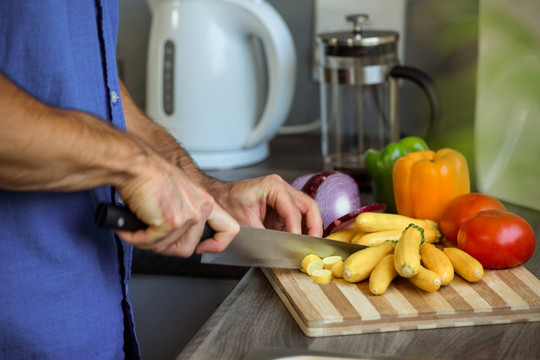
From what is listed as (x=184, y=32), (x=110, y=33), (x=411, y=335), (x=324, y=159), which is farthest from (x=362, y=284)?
(x=184, y=32)

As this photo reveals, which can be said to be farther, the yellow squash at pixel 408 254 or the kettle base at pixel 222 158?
the kettle base at pixel 222 158

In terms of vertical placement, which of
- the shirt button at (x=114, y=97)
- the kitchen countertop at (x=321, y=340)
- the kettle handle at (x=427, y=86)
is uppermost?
the shirt button at (x=114, y=97)

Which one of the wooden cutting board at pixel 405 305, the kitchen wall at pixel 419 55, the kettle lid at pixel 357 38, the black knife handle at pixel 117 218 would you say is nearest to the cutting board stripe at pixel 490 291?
the wooden cutting board at pixel 405 305

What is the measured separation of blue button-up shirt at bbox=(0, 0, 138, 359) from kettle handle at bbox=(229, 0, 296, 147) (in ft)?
2.19

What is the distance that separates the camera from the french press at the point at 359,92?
1.47 metres

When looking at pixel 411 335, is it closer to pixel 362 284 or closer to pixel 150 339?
pixel 362 284

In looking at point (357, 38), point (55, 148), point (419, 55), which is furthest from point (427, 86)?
point (55, 148)

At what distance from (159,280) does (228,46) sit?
55 cm

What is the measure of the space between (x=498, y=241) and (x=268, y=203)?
32 centimetres

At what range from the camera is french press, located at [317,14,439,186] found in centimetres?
147

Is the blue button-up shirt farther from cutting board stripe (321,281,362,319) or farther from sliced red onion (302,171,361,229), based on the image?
sliced red onion (302,171,361,229)

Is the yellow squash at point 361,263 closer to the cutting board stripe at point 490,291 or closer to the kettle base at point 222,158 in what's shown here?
the cutting board stripe at point 490,291

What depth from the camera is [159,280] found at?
4.37 ft

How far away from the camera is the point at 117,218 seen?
76 cm
